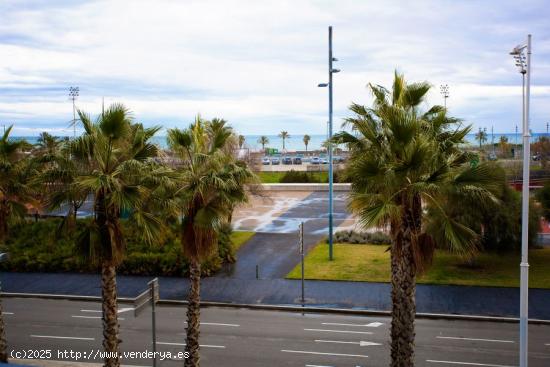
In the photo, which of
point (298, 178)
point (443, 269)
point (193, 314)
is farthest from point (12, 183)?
point (298, 178)

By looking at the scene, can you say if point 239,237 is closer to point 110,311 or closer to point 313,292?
point 313,292

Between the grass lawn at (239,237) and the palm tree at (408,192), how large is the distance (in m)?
19.6

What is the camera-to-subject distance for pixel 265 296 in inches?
947

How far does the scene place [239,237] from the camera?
3431cm

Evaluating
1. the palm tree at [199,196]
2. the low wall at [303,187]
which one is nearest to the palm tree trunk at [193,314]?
the palm tree at [199,196]

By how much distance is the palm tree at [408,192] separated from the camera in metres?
11.7

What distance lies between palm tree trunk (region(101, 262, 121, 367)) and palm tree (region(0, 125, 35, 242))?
391 cm

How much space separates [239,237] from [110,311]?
69.7 ft

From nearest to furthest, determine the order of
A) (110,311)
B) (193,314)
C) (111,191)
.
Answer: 1. (111,191)
2. (110,311)
3. (193,314)

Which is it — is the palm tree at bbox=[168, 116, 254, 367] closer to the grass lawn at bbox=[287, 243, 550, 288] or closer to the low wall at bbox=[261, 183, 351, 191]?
the grass lawn at bbox=[287, 243, 550, 288]

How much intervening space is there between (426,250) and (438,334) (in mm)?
8522

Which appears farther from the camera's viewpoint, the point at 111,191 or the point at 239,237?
the point at 239,237

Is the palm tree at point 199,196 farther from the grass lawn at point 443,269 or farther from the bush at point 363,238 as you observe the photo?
the bush at point 363,238

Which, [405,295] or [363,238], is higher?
[405,295]
